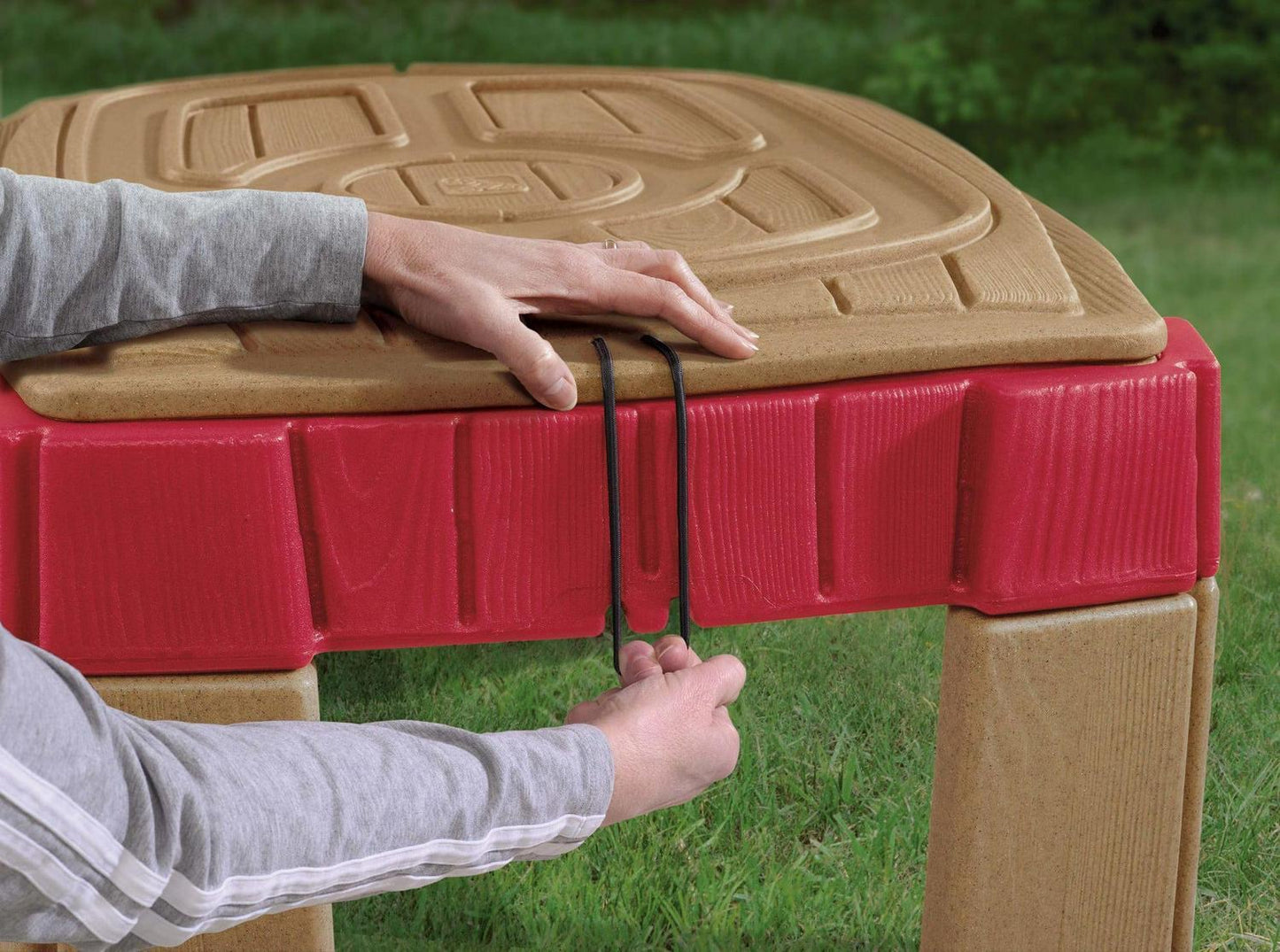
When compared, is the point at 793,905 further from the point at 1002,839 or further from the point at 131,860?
the point at 131,860

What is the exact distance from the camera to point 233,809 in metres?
0.74

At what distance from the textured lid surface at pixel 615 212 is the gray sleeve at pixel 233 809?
0.83ft

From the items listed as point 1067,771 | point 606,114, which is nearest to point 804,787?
point 1067,771

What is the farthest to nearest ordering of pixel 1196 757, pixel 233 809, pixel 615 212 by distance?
pixel 615 212 < pixel 1196 757 < pixel 233 809

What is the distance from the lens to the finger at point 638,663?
971 millimetres

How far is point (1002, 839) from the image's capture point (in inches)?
42.7

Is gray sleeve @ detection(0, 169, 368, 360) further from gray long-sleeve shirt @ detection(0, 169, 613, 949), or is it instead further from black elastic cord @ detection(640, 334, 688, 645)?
black elastic cord @ detection(640, 334, 688, 645)

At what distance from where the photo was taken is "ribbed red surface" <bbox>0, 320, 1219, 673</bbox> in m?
0.95

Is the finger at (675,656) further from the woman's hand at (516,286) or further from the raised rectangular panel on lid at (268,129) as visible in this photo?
the raised rectangular panel on lid at (268,129)

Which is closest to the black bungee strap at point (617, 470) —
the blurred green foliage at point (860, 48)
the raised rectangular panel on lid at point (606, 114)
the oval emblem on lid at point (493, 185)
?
the oval emblem on lid at point (493, 185)

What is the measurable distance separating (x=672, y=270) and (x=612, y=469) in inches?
6.5

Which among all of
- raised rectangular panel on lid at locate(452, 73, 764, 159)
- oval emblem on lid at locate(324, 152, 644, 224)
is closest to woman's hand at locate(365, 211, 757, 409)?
oval emblem on lid at locate(324, 152, 644, 224)

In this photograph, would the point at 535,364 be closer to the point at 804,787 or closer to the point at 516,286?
the point at 516,286

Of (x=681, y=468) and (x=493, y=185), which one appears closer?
(x=681, y=468)
